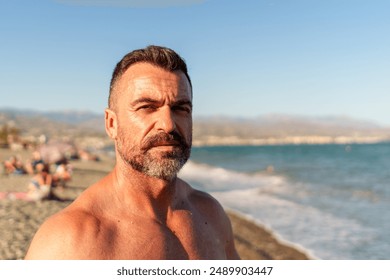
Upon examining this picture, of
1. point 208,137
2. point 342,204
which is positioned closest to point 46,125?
point 208,137

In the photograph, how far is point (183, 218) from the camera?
2.00 m

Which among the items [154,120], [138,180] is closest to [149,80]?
[154,120]

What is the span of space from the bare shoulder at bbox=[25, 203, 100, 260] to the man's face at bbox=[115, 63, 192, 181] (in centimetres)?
32

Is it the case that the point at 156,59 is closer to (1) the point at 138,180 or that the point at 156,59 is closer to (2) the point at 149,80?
(2) the point at 149,80

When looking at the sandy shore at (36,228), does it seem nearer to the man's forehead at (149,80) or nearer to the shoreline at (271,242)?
the shoreline at (271,242)

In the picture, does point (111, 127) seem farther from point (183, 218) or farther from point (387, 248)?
point (387, 248)

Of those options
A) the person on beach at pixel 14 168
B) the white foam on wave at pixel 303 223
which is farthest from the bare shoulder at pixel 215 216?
the person on beach at pixel 14 168

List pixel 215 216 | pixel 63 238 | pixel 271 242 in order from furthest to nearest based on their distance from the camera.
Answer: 1. pixel 271 242
2. pixel 215 216
3. pixel 63 238

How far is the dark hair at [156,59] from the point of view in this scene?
1.71 m

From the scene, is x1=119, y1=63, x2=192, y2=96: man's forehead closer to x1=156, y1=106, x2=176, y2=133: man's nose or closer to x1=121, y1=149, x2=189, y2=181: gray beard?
x1=156, y1=106, x2=176, y2=133: man's nose

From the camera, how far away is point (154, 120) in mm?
1664

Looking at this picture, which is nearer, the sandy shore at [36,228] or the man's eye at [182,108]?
the man's eye at [182,108]

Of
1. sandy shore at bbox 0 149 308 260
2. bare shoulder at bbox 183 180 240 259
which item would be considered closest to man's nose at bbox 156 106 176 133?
bare shoulder at bbox 183 180 240 259

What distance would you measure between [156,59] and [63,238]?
2.63 feet
